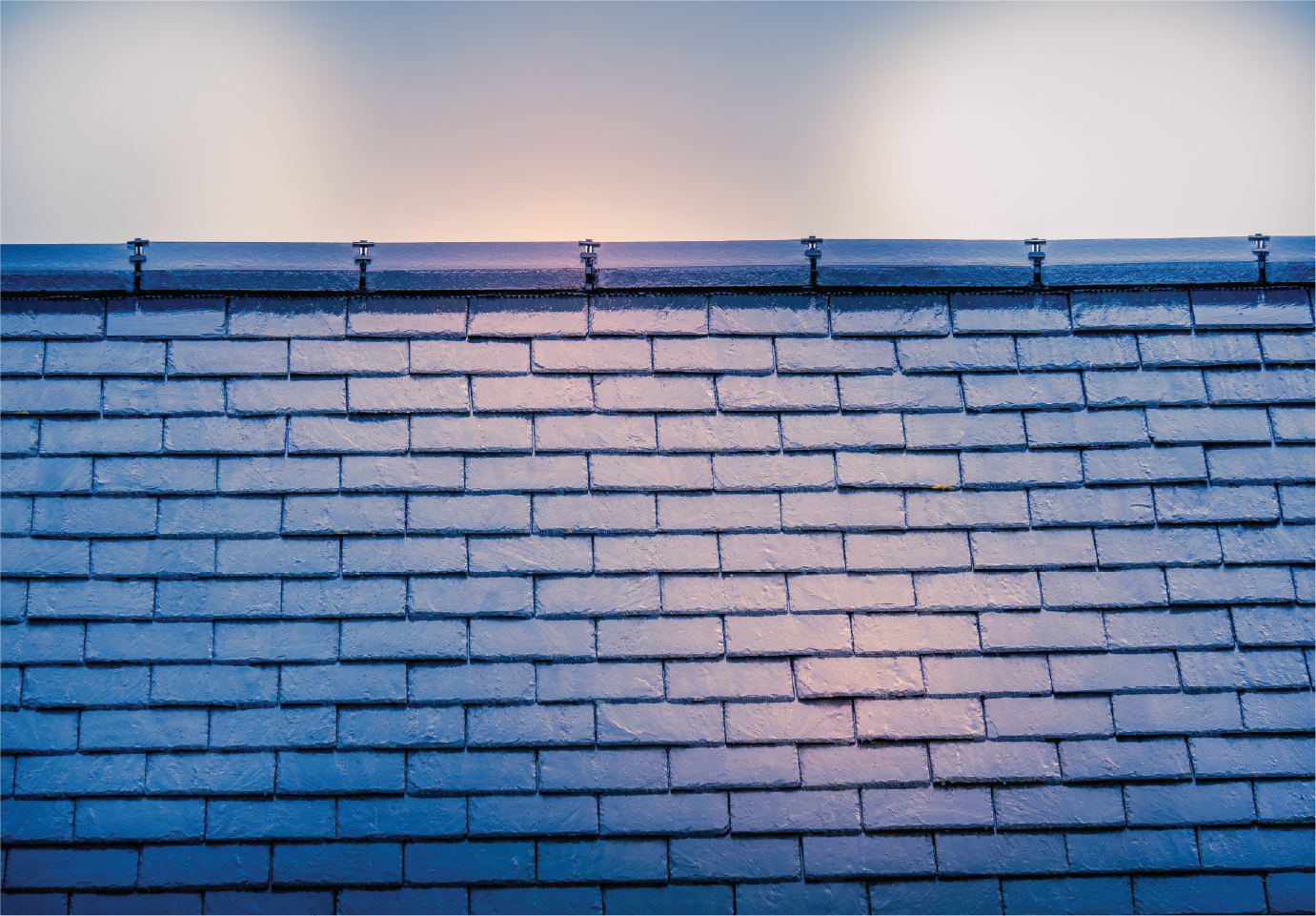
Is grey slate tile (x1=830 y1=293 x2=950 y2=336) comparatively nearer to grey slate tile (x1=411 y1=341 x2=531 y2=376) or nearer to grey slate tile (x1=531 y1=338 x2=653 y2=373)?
grey slate tile (x1=531 y1=338 x2=653 y2=373)

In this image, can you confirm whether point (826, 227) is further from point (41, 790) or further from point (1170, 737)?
point (41, 790)

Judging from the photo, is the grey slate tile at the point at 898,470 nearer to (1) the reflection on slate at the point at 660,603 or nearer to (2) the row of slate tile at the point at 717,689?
(1) the reflection on slate at the point at 660,603

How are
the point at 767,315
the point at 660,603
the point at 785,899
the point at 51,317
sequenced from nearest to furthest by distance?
1. the point at 785,899
2. the point at 660,603
3. the point at 51,317
4. the point at 767,315

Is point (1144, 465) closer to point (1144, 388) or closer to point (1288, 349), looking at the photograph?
point (1144, 388)

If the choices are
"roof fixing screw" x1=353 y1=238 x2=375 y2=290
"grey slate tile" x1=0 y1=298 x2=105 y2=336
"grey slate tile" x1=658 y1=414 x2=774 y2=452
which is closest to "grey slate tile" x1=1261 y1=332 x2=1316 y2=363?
"grey slate tile" x1=658 y1=414 x2=774 y2=452

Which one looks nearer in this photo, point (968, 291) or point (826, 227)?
point (968, 291)

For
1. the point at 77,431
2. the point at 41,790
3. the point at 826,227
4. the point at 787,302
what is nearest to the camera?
the point at 41,790

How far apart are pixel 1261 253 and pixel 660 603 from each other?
2.92m

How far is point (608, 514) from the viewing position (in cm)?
238

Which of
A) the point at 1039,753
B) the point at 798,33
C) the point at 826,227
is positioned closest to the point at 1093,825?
the point at 1039,753

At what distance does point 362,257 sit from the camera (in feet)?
8.17

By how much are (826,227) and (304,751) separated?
9.83 feet

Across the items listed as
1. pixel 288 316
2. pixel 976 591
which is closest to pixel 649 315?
pixel 288 316

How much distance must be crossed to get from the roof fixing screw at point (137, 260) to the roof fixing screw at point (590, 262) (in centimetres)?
178
